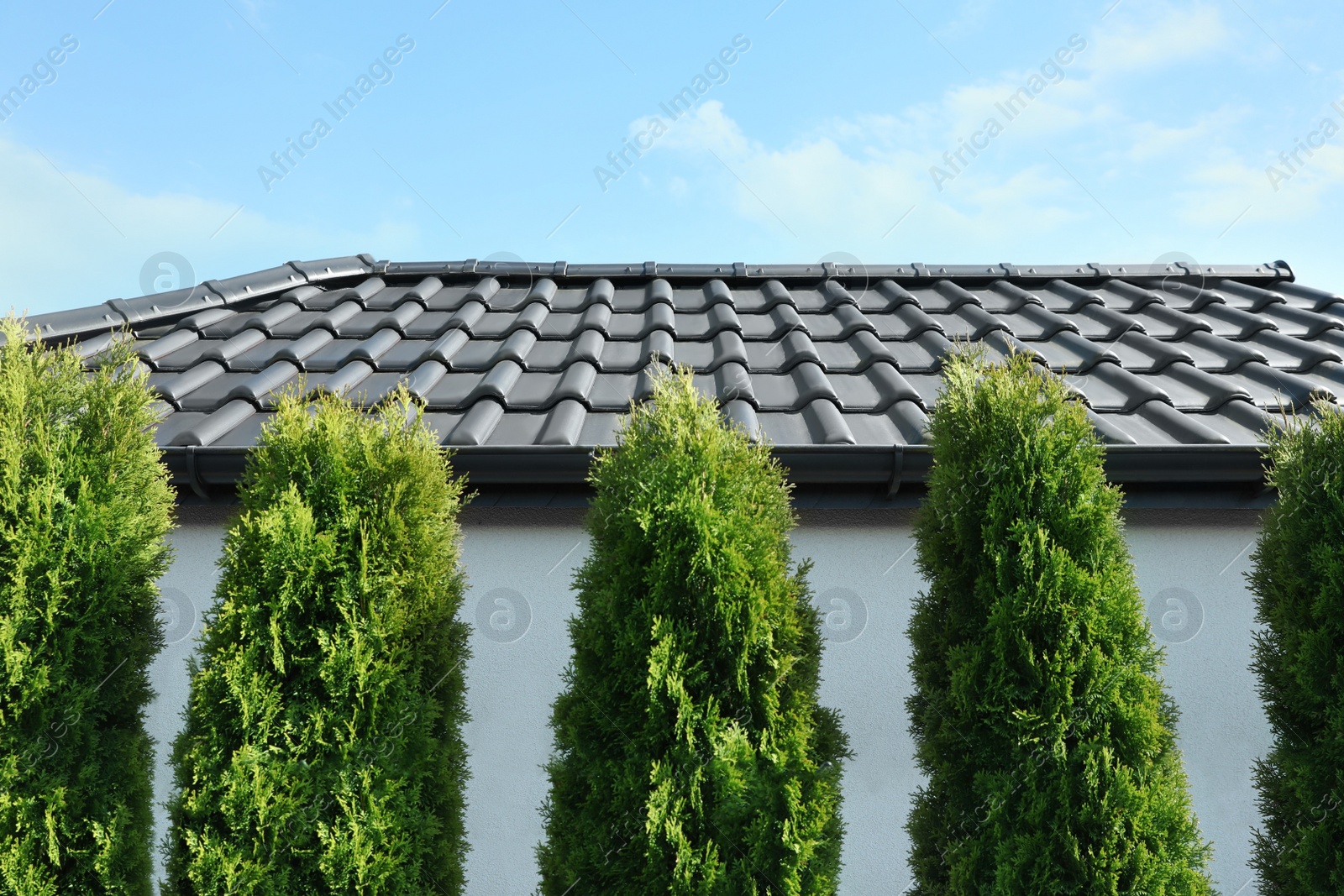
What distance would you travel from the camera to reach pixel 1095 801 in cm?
334

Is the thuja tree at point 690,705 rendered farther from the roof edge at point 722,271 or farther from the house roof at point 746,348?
the roof edge at point 722,271

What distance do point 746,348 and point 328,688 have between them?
3.79m

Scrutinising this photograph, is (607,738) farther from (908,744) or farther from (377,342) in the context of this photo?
(377,342)

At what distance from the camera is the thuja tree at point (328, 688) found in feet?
10.9

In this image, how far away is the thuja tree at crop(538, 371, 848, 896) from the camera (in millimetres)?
3232

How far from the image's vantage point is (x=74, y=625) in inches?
147

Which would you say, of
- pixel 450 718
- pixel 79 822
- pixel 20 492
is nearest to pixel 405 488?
pixel 450 718

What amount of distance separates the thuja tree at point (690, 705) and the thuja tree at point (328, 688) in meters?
0.63

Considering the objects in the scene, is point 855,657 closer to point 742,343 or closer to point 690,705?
point 690,705

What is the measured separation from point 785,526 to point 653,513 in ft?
2.26

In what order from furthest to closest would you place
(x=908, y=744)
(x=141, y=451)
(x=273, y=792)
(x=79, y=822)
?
1. (x=908, y=744)
2. (x=141, y=451)
3. (x=79, y=822)
4. (x=273, y=792)

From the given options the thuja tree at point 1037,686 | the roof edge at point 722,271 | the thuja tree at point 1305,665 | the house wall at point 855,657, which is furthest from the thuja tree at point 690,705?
the roof edge at point 722,271

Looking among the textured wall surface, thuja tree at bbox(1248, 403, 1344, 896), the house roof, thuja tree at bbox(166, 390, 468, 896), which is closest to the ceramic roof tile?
the house roof

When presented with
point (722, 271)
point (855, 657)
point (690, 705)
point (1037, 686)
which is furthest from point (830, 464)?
point (722, 271)
